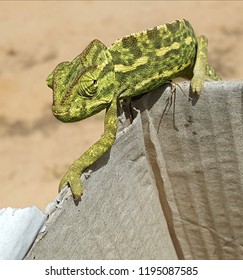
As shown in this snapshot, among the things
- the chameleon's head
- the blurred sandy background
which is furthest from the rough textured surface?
the blurred sandy background

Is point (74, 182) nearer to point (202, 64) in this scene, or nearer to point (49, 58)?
point (202, 64)

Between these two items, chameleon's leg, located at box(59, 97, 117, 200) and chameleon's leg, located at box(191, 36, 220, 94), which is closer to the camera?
chameleon's leg, located at box(59, 97, 117, 200)

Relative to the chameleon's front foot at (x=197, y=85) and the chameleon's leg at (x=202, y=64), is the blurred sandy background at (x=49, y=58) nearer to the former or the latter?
the chameleon's leg at (x=202, y=64)

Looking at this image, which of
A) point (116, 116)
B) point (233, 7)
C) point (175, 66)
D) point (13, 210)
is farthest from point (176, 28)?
point (233, 7)

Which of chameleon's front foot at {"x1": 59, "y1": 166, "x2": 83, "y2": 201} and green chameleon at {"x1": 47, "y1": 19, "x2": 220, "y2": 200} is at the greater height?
green chameleon at {"x1": 47, "y1": 19, "x2": 220, "y2": 200}

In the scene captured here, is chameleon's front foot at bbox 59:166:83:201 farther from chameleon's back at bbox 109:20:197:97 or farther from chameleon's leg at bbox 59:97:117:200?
chameleon's back at bbox 109:20:197:97

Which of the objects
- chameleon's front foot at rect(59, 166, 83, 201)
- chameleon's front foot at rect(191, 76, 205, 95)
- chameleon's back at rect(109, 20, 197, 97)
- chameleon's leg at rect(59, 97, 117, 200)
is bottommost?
chameleon's front foot at rect(59, 166, 83, 201)

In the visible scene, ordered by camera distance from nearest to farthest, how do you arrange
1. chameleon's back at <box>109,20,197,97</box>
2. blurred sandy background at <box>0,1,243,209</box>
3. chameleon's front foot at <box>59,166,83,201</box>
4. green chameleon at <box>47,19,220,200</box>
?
chameleon's front foot at <box>59,166,83,201</box>
green chameleon at <box>47,19,220,200</box>
chameleon's back at <box>109,20,197,97</box>
blurred sandy background at <box>0,1,243,209</box>
